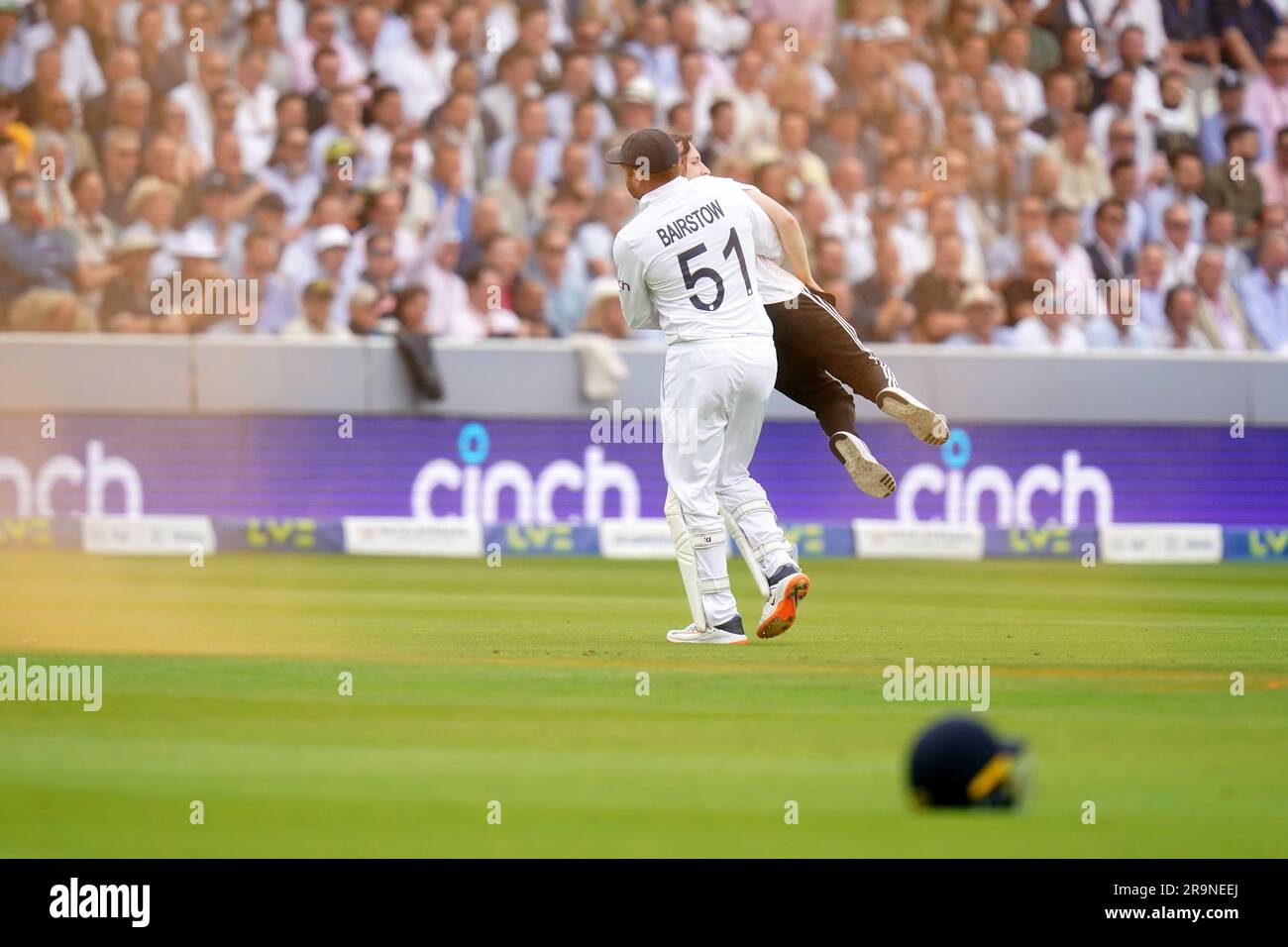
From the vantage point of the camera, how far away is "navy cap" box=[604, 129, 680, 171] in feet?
34.6

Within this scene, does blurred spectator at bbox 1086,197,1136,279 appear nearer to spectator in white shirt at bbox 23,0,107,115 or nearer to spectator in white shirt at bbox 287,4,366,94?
spectator in white shirt at bbox 287,4,366,94

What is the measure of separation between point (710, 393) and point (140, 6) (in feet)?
30.9

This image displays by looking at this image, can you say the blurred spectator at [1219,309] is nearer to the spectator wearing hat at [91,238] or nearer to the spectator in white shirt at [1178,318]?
the spectator in white shirt at [1178,318]

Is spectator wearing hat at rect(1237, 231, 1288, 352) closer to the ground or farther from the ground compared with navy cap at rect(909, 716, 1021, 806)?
farther from the ground

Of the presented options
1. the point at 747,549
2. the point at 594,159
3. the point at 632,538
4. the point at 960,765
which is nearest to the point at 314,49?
the point at 594,159

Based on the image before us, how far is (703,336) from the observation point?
35.6ft

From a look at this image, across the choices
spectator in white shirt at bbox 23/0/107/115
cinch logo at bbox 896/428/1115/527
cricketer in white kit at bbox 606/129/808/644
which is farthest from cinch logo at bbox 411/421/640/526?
cricketer in white kit at bbox 606/129/808/644

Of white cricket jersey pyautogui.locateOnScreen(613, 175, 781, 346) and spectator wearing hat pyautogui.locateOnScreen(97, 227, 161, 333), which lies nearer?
white cricket jersey pyautogui.locateOnScreen(613, 175, 781, 346)

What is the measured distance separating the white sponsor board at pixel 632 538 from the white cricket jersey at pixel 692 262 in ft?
22.6

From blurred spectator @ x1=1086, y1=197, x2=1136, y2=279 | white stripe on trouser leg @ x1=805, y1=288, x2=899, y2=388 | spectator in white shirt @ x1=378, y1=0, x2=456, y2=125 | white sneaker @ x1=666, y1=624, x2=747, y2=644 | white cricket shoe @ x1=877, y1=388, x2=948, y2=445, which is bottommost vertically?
white sneaker @ x1=666, y1=624, x2=747, y2=644

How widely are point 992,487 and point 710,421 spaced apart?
809cm

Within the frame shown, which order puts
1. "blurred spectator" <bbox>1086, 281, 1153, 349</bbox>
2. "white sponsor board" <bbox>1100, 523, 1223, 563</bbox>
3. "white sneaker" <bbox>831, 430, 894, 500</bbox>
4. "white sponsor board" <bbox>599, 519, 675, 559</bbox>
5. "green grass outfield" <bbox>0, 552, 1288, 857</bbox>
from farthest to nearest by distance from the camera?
"blurred spectator" <bbox>1086, 281, 1153, 349</bbox>, "white sponsor board" <bbox>1100, 523, 1223, 563</bbox>, "white sponsor board" <bbox>599, 519, 675, 559</bbox>, "white sneaker" <bbox>831, 430, 894, 500</bbox>, "green grass outfield" <bbox>0, 552, 1288, 857</bbox>

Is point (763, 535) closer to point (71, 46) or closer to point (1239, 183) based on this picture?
point (71, 46)

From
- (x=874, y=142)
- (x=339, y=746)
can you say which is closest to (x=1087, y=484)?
(x=874, y=142)
